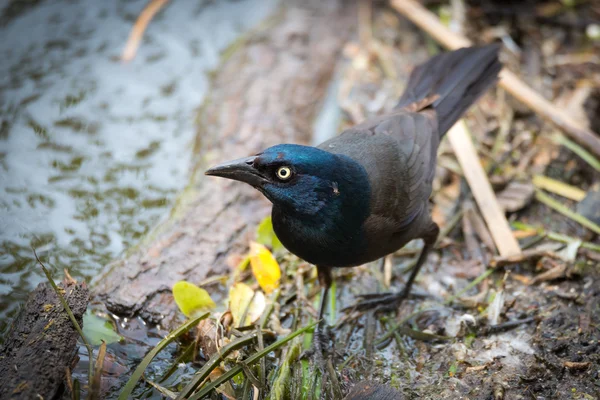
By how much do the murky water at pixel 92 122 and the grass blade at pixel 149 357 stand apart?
3.38 ft

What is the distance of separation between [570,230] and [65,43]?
4.98 meters

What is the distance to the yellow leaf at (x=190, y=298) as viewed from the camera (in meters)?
3.73

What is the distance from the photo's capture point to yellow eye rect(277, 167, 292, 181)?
10.9 feet

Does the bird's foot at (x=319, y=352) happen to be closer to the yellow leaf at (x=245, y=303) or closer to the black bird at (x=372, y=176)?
the black bird at (x=372, y=176)

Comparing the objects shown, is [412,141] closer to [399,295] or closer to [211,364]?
[399,295]

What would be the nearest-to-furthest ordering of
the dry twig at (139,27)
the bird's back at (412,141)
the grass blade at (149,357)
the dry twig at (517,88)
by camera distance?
the grass blade at (149,357) < the bird's back at (412,141) < the dry twig at (517,88) < the dry twig at (139,27)

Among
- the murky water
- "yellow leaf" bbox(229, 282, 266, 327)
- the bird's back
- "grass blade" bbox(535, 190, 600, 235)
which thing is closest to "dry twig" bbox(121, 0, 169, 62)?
the murky water

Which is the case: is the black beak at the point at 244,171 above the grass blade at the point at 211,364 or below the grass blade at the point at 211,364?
above

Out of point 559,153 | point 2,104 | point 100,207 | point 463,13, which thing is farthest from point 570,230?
point 2,104

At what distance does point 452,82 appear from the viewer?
15.2 ft

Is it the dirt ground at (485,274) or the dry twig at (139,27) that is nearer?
the dirt ground at (485,274)

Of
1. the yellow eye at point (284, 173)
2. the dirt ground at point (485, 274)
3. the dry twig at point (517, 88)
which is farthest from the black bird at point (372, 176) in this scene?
the dry twig at point (517, 88)

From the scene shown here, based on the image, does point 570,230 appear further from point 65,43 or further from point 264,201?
point 65,43

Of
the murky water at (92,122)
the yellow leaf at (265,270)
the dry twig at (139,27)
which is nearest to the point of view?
the yellow leaf at (265,270)
